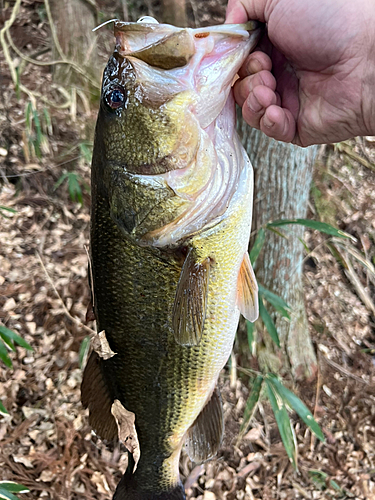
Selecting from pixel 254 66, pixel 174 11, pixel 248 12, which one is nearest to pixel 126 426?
pixel 254 66

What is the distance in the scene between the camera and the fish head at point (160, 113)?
1155mm

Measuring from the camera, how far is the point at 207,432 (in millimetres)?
1665

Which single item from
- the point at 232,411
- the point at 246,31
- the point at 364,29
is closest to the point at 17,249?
the point at 232,411

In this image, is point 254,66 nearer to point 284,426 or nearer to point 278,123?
point 278,123

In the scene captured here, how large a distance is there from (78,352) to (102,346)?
5.10 feet

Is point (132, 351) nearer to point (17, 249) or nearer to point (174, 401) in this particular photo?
point (174, 401)

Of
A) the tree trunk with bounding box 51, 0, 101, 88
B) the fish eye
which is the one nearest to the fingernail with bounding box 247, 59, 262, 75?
the fish eye

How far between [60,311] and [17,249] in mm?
628

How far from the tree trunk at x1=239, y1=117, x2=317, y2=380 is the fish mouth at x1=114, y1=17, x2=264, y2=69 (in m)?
1.17

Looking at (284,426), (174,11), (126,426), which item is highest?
(174,11)

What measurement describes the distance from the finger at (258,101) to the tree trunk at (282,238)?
0.84m

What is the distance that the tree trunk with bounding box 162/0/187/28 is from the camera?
13.9 ft

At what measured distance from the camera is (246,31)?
1.21 metres

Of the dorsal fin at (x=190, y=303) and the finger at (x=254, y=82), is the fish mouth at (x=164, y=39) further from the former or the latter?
the dorsal fin at (x=190, y=303)
